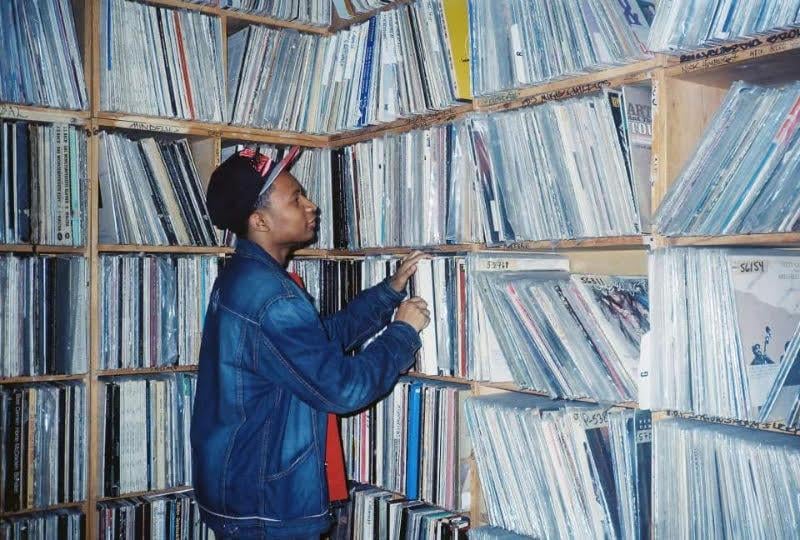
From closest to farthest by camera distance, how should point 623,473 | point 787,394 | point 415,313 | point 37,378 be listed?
point 787,394, point 623,473, point 415,313, point 37,378

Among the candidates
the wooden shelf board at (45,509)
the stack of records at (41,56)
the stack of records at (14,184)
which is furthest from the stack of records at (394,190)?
the wooden shelf board at (45,509)

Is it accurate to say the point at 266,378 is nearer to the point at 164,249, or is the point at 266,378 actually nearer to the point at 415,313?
the point at 415,313

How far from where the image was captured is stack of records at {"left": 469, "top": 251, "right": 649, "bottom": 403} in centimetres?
198

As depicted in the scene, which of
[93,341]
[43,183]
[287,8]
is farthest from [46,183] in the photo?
[287,8]

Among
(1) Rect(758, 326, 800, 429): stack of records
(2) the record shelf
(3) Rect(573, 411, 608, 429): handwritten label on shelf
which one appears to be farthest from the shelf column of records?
(1) Rect(758, 326, 800, 429): stack of records

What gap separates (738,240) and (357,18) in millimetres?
1587

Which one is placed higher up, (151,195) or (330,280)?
(151,195)

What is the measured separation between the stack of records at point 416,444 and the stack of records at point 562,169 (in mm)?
535

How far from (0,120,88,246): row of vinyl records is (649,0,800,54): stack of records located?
5.54 feet

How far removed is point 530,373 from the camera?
7.14ft

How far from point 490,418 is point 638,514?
0.48 meters

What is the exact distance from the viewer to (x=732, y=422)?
1749mm

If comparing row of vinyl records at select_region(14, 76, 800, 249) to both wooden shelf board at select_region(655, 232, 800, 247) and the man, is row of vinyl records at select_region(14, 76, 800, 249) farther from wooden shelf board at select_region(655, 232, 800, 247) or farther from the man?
the man

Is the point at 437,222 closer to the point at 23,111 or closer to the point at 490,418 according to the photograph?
the point at 490,418
